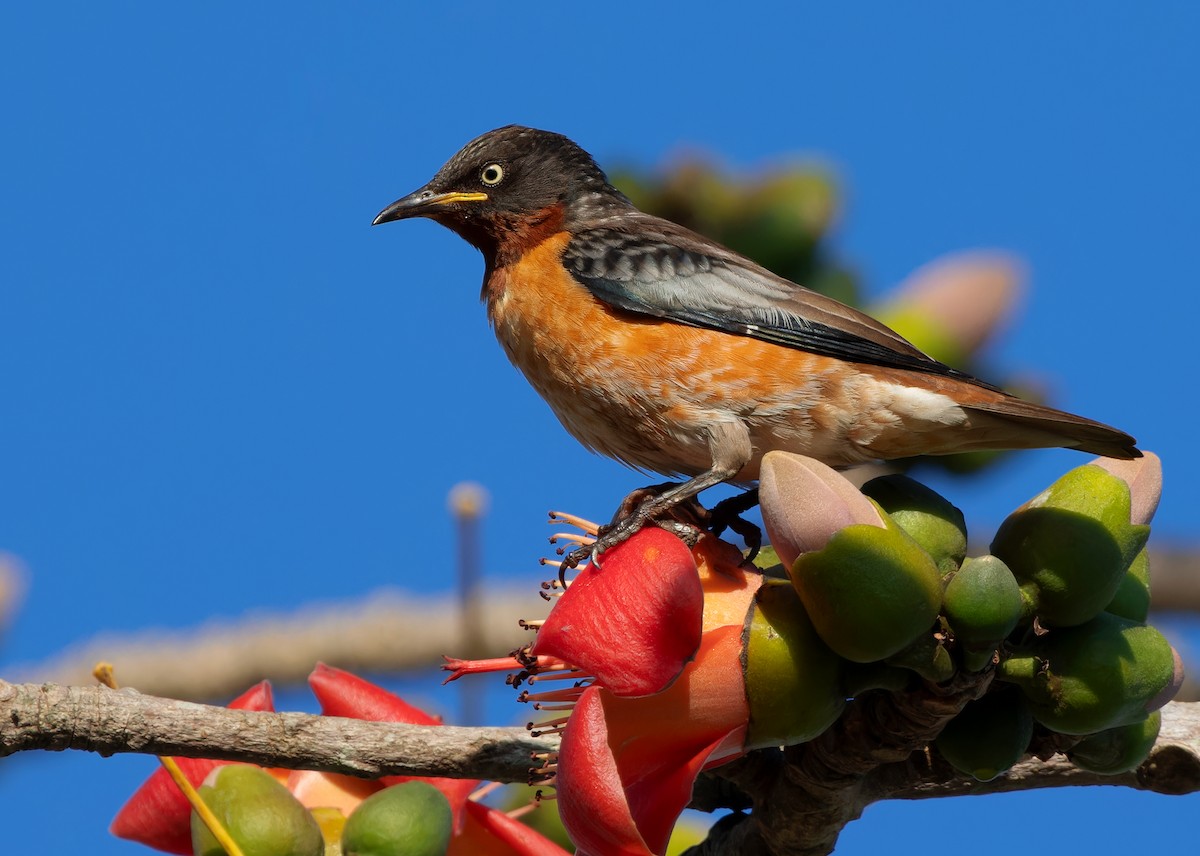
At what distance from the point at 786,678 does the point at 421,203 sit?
126 inches

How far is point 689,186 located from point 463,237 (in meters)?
0.98

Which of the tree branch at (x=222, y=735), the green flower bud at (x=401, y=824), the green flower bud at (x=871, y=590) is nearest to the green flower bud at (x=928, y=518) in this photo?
the green flower bud at (x=871, y=590)

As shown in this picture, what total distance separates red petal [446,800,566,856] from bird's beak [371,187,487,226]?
8.75 feet

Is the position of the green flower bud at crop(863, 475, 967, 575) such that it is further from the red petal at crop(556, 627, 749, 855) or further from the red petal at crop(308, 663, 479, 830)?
the red petal at crop(308, 663, 479, 830)

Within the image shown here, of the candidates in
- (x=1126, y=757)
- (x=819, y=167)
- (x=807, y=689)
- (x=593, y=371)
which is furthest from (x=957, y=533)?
(x=819, y=167)

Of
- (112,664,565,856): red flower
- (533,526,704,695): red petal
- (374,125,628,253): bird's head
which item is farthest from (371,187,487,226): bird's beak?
(533,526,704,695): red petal

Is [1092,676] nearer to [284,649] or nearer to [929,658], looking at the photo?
[929,658]

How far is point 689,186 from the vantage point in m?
6.23

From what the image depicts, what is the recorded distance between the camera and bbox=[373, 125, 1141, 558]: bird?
4602 mm

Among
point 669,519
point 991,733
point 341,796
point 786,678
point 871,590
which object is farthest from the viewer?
point 669,519

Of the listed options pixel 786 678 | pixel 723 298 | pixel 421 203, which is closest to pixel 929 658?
pixel 786 678

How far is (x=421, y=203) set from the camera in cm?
575

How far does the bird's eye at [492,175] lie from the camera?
5.87 meters

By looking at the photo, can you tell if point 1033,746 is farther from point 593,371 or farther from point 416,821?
point 593,371
